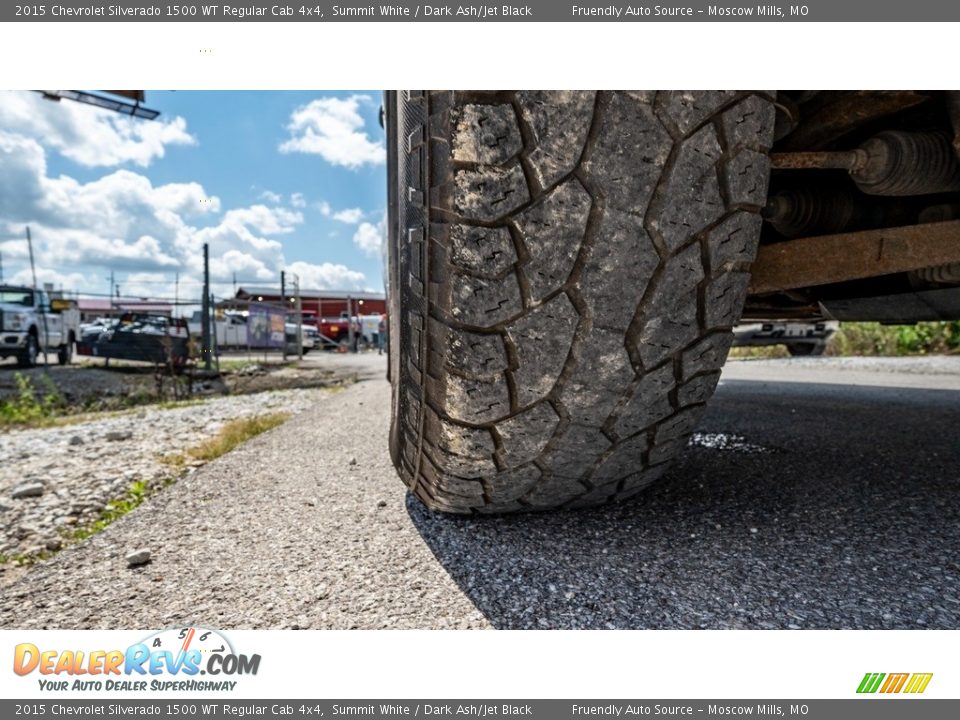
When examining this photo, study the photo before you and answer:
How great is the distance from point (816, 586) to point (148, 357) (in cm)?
883

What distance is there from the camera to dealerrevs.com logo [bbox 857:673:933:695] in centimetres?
77

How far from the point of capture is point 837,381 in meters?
4.51

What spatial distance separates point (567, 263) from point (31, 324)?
35.6 ft

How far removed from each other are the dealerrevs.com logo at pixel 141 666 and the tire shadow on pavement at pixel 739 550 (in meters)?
0.42

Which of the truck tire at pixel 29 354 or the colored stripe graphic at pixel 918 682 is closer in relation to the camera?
the colored stripe graphic at pixel 918 682

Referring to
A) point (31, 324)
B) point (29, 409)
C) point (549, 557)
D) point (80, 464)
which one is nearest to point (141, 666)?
point (549, 557)

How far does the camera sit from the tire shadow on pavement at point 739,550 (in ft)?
2.92

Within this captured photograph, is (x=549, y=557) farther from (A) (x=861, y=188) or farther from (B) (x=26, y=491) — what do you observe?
(B) (x=26, y=491)

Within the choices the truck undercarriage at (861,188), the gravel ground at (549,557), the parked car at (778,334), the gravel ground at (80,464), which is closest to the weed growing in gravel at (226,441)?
the gravel ground at (80,464)

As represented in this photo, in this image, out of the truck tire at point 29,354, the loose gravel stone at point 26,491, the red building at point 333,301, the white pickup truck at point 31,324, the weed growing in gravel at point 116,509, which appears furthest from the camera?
the red building at point 333,301

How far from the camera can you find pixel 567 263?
84 cm

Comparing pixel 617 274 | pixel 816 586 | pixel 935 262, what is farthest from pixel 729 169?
pixel 816 586

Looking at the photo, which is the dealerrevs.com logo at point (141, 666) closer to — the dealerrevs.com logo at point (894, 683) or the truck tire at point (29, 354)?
the dealerrevs.com logo at point (894, 683)

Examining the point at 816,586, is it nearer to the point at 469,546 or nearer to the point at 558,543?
the point at 558,543
